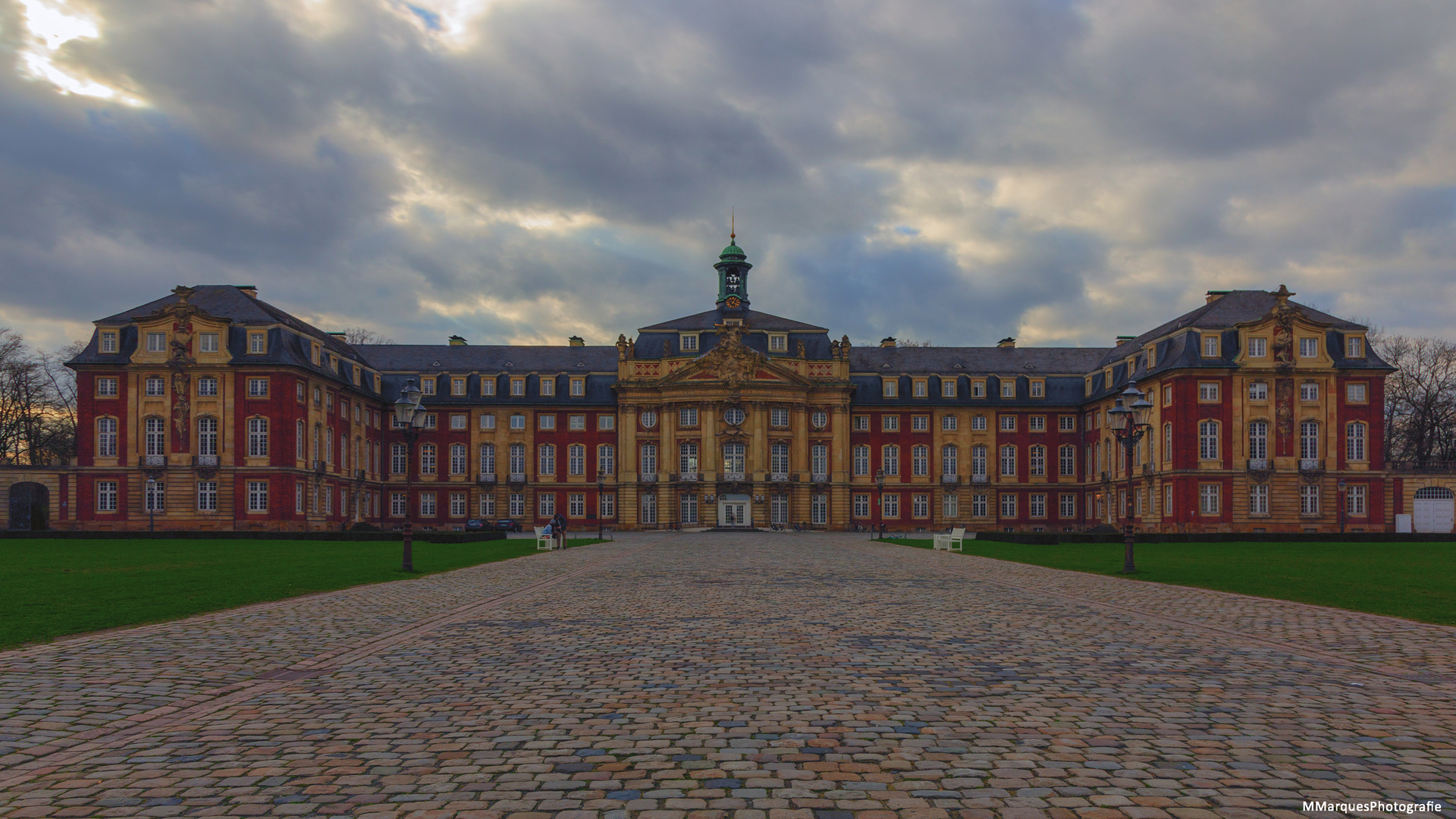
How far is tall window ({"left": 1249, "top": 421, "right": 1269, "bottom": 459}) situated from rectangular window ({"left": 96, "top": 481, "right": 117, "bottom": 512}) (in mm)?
69629

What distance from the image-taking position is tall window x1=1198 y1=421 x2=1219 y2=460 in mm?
60656

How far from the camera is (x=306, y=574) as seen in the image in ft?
77.4

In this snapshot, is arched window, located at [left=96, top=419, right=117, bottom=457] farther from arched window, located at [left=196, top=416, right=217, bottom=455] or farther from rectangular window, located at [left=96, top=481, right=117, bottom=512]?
arched window, located at [left=196, top=416, right=217, bottom=455]

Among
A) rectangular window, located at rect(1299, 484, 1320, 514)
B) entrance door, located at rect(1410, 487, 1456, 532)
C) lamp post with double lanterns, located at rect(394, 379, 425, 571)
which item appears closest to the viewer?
lamp post with double lanterns, located at rect(394, 379, 425, 571)

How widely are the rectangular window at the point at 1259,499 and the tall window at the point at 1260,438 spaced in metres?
1.95

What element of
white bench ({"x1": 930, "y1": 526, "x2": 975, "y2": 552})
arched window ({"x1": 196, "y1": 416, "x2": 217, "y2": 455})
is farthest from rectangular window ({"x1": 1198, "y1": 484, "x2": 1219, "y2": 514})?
arched window ({"x1": 196, "y1": 416, "x2": 217, "y2": 455})

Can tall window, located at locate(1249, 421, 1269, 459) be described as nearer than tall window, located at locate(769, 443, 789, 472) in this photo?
Yes

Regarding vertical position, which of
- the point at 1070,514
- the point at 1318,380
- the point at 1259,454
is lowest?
the point at 1070,514

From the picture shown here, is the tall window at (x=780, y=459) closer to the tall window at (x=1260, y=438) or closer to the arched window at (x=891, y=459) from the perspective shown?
the arched window at (x=891, y=459)

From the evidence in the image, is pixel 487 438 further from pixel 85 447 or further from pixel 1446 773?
pixel 1446 773

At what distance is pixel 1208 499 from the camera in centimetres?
6028

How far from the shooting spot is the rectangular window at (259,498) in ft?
194

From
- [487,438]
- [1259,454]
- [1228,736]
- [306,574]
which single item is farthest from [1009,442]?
[1228,736]

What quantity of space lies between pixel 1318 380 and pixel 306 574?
6067cm
